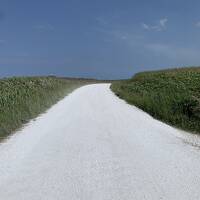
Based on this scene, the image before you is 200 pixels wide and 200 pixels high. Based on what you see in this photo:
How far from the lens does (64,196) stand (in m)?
6.65

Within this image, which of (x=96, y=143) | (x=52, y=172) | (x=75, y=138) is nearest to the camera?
(x=52, y=172)

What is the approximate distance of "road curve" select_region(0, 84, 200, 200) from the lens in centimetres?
691

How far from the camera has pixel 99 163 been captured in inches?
349

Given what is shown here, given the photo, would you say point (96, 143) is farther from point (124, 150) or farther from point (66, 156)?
point (66, 156)

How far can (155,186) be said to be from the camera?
23.7 ft

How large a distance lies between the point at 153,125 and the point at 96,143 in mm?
4508

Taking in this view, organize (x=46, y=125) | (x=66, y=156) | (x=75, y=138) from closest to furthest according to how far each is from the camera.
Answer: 1. (x=66, y=156)
2. (x=75, y=138)
3. (x=46, y=125)

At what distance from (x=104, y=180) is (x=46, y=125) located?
7.36 meters

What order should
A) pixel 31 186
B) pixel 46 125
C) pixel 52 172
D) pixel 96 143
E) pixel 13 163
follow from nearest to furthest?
pixel 31 186 → pixel 52 172 → pixel 13 163 → pixel 96 143 → pixel 46 125

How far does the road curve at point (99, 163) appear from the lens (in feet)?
22.7

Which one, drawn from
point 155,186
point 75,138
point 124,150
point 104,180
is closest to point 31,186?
point 104,180

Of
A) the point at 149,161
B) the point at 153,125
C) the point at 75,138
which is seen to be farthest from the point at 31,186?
the point at 153,125

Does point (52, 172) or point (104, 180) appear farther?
point (52, 172)

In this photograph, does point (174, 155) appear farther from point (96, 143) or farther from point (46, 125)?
point (46, 125)
